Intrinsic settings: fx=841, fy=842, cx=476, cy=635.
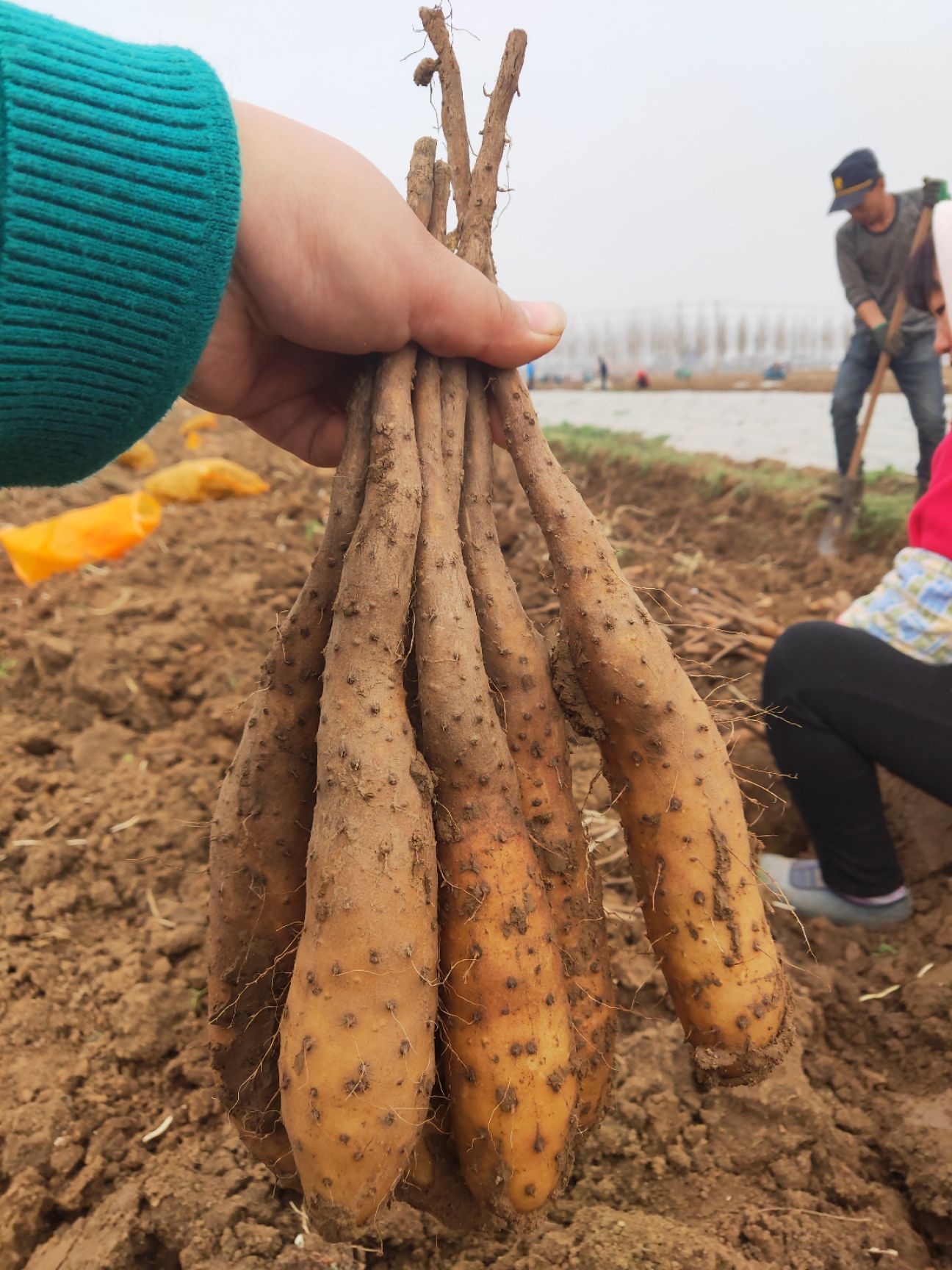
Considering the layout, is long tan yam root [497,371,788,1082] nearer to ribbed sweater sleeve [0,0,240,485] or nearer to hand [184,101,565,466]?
hand [184,101,565,466]

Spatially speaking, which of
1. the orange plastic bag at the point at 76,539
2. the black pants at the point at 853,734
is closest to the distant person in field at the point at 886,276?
the black pants at the point at 853,734

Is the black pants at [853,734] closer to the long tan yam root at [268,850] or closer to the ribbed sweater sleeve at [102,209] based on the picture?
the long tan yam root at [268,850]

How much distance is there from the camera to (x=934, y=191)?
6031 millimetres

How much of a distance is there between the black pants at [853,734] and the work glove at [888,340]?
14.8 ft

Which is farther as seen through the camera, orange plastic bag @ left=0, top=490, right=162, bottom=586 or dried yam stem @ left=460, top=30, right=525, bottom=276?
orange plastic bag @ left=0, top=490, right=162, bottom=586

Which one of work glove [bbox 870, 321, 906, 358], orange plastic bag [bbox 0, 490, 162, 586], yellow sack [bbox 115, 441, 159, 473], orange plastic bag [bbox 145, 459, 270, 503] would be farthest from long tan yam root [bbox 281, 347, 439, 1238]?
yellow sack [bbox 115, 441, 159, 473]

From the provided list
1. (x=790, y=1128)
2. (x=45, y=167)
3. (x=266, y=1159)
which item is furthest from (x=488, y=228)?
(x=790, y=1128)

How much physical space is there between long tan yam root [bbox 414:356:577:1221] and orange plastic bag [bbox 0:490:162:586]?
4424 millimetres

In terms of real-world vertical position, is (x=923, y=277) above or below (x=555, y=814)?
above

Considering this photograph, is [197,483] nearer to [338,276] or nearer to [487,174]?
[487,174]

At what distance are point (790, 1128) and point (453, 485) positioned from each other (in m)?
1.65

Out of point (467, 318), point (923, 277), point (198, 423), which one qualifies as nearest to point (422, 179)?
point (467, 318)

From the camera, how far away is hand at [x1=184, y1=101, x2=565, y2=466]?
4.86 ft

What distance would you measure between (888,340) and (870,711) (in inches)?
189
